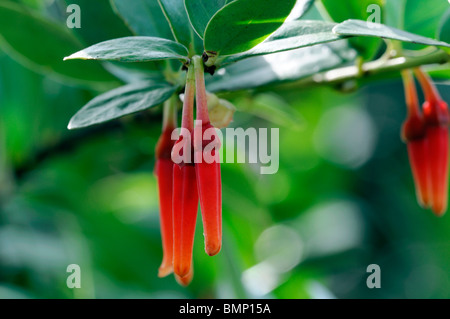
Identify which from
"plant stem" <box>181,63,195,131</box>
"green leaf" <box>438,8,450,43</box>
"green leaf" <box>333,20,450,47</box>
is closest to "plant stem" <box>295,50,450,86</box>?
"green leaf" <box>438,8,450,43</box>

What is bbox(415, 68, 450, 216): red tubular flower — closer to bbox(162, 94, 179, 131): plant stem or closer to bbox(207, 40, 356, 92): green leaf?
bbox(207, 40, 356, 92): green leaf

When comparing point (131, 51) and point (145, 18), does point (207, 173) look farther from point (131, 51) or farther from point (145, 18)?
point (145, 18)

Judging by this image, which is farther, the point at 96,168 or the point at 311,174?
the point at 311,174

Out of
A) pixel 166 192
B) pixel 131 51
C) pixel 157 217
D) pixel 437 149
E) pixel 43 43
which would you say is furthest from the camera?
pixel 157 217

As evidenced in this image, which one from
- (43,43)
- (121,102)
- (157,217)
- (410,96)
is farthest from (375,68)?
(157,217)

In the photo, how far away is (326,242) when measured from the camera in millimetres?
1525

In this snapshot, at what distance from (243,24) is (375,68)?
0.99 feet

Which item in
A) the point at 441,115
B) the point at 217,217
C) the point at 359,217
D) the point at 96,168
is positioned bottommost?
the point at 217,217

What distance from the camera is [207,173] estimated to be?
1.67ft

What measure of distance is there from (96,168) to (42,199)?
0.48 feet

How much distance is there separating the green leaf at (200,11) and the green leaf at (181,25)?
1.2 inches

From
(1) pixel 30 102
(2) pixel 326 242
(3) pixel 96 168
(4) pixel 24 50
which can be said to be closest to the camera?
(4) pixel 24 50
